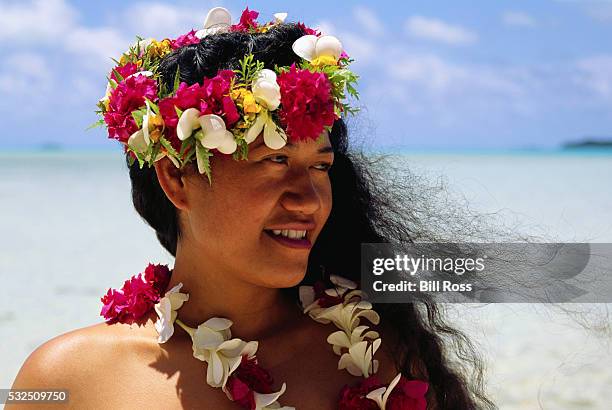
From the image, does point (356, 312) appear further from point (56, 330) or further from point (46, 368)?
point (56, 330)

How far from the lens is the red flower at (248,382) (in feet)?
9.10

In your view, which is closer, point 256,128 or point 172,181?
point 256,128

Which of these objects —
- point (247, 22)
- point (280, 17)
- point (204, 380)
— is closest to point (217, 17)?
point (247, 22)

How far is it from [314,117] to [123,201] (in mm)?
16935

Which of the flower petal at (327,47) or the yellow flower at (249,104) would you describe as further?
the flower petal at (327,47)

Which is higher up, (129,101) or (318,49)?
(318,49)

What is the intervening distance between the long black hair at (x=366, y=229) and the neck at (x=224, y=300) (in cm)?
16

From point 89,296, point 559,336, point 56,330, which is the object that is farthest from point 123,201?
point 559,336

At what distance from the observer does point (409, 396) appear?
9.50 ft

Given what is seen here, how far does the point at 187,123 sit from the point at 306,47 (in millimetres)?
454

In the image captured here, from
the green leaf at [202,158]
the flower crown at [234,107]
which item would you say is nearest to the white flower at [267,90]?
the flower crown at [234,107]

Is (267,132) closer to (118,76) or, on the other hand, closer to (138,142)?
(138,142)

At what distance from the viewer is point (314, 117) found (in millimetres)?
2695

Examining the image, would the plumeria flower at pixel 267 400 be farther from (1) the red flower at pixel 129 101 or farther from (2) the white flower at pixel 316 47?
(2) the white flower at pixel 316 47
